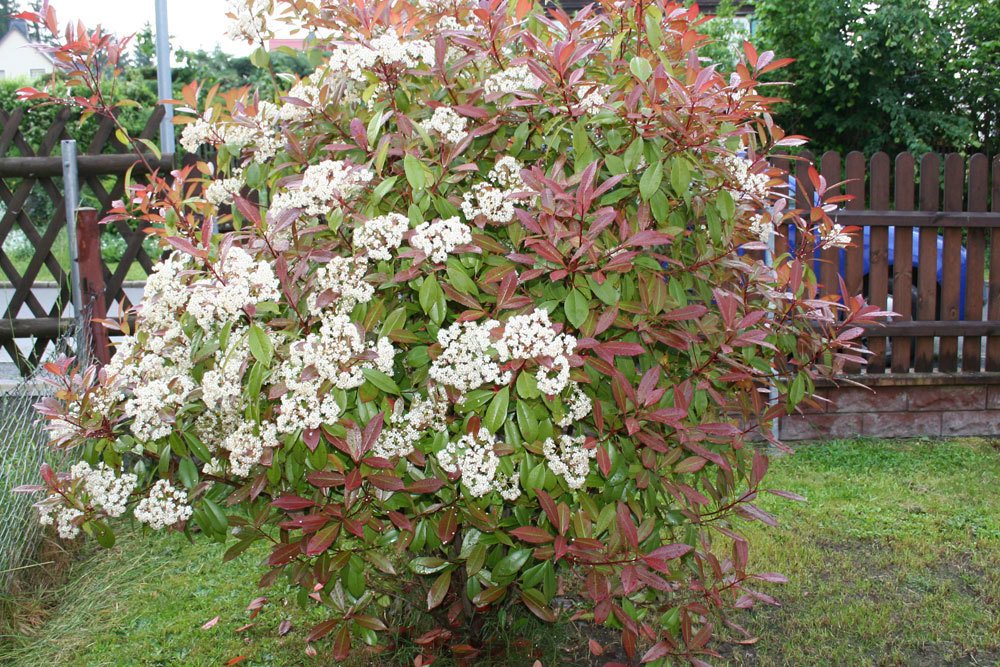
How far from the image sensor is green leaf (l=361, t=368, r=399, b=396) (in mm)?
2053

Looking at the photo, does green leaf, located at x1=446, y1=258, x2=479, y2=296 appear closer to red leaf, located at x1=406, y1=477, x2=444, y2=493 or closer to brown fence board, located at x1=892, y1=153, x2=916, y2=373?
red leaf, located at x1=406, y1=477, x2=444, y2=493

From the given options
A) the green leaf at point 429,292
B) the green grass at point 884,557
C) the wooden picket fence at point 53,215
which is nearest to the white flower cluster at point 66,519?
the green leaf at point 429,292

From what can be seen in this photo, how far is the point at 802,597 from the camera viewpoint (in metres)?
3.35

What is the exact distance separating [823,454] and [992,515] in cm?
112

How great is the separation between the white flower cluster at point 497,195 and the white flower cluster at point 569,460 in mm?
585

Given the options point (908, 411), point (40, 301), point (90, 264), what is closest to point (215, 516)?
point (90, 264)

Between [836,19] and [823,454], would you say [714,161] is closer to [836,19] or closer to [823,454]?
[823,454]

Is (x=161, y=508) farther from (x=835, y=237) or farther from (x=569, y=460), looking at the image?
(x=835, y=237)

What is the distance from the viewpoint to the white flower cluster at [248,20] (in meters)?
2.60

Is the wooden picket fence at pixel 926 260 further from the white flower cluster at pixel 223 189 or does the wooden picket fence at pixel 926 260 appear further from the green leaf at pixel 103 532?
the green leaf at pixel 103 532

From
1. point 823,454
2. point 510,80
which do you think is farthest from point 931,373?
point 510,80

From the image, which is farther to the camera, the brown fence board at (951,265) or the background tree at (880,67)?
the background tree at (880,67)

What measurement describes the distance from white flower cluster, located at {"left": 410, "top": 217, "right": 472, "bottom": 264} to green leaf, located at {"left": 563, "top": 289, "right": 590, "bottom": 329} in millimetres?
290

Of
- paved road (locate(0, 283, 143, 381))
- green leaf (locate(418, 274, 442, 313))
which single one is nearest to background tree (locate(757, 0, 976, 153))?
paved road (locate(0, 283, 143, 381))
